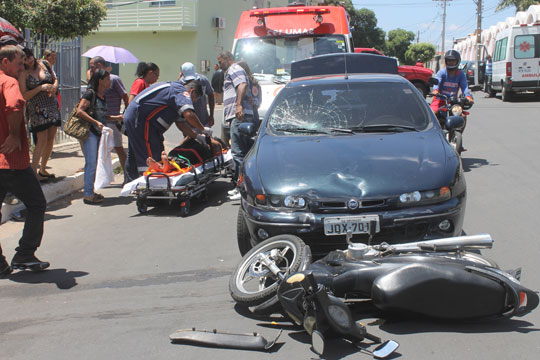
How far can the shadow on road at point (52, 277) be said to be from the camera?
5438 millimetres

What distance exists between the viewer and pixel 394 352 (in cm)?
365

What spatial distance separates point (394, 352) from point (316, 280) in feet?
2.23

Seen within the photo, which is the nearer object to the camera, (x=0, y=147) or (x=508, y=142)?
(x=0, y=147)

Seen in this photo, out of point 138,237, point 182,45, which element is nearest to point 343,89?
point 138,237

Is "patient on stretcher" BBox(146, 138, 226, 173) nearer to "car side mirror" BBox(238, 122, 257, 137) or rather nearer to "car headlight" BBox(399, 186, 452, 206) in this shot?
"car side mirror" BBox(238, 122, 257, 137)

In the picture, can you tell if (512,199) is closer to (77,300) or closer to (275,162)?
(275,162)

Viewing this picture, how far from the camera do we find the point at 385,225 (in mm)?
4586

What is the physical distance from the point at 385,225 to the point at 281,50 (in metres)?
7.47

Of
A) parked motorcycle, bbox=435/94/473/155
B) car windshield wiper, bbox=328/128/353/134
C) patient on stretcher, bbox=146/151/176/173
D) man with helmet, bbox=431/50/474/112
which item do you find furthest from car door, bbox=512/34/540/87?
car windshield wiper, bbox=328/128/353/134

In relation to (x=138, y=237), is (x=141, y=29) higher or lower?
higher

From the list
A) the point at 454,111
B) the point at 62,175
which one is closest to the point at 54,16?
the point at 62,175

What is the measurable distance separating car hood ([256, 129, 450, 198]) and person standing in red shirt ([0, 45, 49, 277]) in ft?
6.85

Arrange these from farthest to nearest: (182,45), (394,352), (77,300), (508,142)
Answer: (182,45) → (508,142) → (77,300) → (394,352)

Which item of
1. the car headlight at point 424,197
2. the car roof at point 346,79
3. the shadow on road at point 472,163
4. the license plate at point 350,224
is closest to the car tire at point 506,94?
the shadow on road at point 472,163
